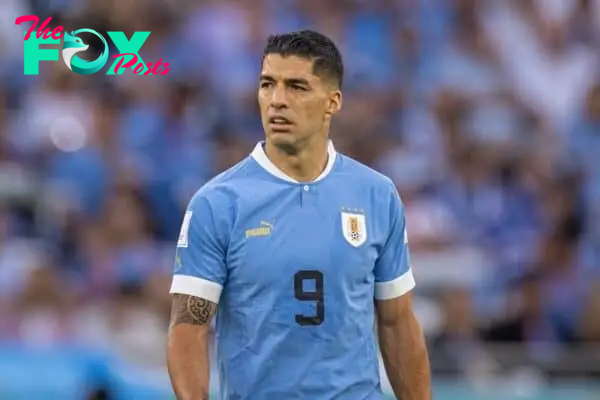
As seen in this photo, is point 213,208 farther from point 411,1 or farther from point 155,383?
point 411,1

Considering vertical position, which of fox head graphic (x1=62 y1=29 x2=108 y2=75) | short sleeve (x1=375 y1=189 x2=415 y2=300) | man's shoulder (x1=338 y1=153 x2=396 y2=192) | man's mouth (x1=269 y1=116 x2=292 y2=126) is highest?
fox head graphic (x1=62 y1=29 x2=108 y2=75)

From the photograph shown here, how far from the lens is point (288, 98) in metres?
5.34

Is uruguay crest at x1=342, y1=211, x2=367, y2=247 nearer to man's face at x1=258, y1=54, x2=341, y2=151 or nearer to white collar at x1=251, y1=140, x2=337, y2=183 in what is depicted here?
white collar at x1=251, y1=140, x2=337, y2=183

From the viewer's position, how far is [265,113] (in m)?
5.37

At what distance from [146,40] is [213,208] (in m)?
6.81

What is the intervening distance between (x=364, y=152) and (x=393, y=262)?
5442mm

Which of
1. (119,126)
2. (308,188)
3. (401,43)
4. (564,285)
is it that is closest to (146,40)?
(119,126)

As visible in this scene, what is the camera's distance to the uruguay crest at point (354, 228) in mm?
5402

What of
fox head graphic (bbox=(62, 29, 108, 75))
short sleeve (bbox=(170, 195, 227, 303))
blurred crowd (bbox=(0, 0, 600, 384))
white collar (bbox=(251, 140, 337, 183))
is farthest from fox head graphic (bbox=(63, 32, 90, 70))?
short sleeve (bbox=(170, 195, 227, 303))

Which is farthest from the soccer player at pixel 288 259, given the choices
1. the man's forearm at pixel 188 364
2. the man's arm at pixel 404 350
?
the man's arm at pixel 404 350

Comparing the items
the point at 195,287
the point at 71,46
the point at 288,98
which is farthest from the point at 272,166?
the point at 71,46

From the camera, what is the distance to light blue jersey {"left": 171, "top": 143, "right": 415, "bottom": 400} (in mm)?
5270

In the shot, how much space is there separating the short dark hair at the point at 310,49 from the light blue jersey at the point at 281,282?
0.39 m

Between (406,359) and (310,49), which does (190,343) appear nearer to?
(406,359)
